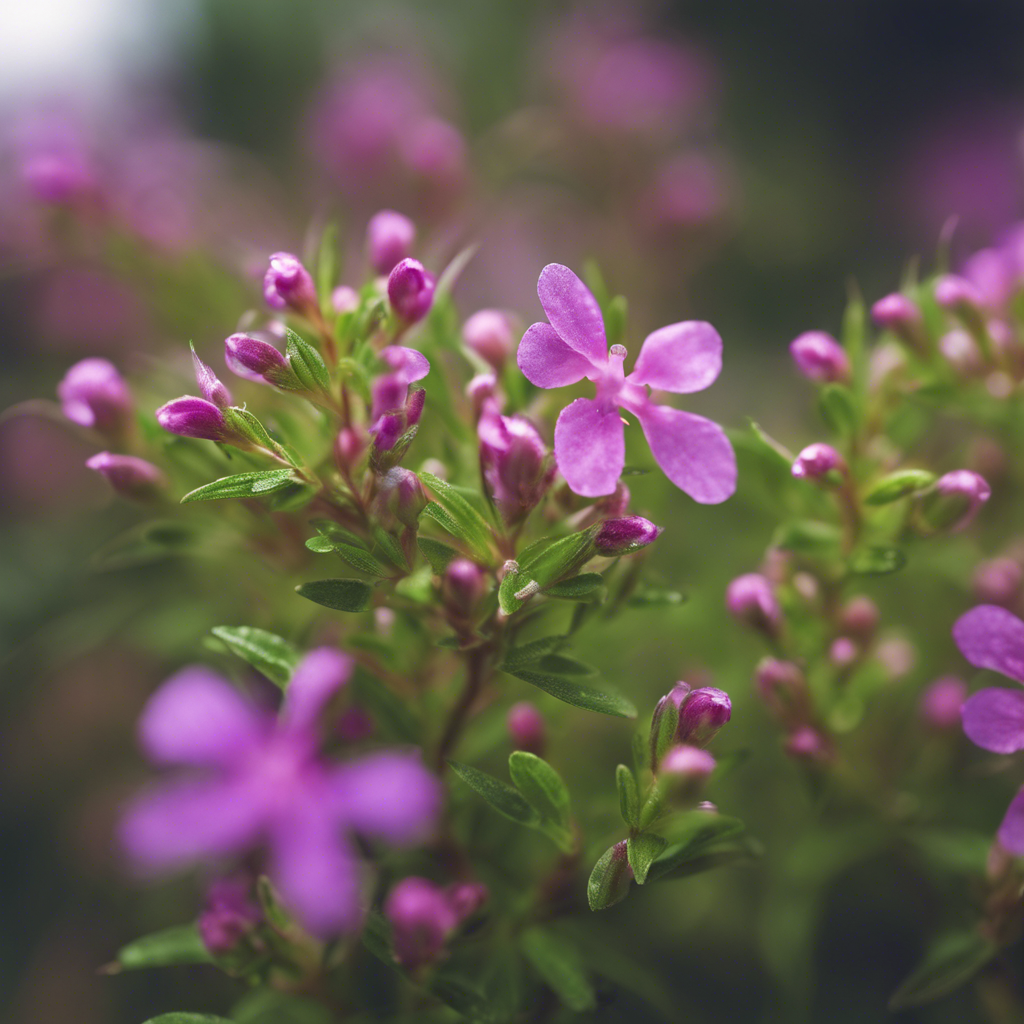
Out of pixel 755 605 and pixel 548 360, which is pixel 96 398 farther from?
pixel 755 605

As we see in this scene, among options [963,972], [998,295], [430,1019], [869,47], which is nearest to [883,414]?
[998,295]

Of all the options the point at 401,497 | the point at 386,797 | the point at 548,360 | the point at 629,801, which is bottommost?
the point at 629,801

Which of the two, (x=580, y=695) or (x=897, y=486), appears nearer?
(x=580, y=695)

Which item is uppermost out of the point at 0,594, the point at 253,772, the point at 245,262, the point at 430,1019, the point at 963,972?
the point at 245,262

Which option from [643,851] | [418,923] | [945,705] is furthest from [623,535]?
[945,705]

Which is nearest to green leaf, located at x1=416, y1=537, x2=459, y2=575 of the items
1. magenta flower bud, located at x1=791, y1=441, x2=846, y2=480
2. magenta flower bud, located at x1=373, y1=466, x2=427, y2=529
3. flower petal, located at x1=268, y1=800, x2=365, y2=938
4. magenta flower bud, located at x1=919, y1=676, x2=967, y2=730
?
magenta flower bud, located at x1=373, y1=466, x2=427, y2=529

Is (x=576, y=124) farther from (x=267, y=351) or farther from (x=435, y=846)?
(x=435, y=846)

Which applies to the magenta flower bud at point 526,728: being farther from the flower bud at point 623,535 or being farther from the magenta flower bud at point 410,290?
the magenta flower bud at point 410,290
